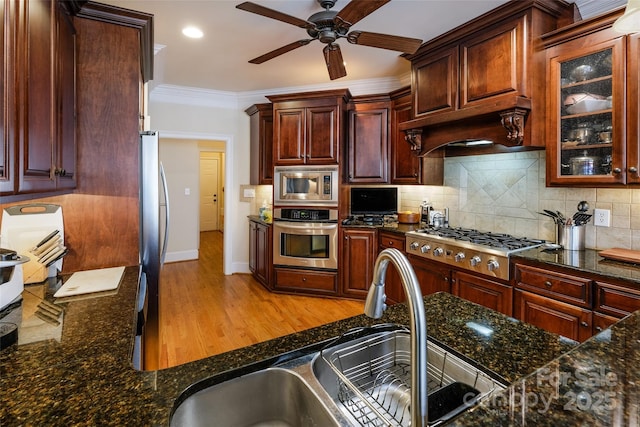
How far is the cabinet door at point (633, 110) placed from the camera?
187 centimetres

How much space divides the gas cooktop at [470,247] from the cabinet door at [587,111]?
576mm

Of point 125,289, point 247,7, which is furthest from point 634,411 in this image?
point 247,7

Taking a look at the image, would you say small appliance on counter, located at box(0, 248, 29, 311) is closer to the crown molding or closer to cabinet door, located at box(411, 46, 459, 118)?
cabinet door, located at box(411, 46, 459, 118)

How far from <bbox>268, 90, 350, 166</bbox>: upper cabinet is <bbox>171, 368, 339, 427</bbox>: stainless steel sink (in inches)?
123

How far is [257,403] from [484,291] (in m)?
2.09

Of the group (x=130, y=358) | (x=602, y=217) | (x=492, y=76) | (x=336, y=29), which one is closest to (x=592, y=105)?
(x=492, y=76)

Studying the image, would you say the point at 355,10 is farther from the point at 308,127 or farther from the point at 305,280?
the point at 305,280

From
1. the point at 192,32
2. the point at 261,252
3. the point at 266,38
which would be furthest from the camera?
the point at 261,252

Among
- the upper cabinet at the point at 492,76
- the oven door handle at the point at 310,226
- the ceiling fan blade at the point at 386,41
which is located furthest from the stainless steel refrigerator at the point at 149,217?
the upper cabinet at the point at 492,76

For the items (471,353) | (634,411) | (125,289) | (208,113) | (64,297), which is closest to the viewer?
(634,411)

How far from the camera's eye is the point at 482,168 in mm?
3135

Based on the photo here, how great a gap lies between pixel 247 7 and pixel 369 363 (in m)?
1.99

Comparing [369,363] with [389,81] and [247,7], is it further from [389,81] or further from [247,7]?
[389,81]

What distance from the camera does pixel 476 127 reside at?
8.69ft
